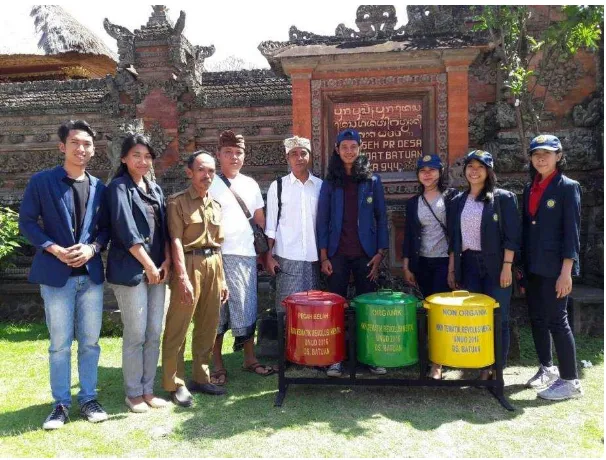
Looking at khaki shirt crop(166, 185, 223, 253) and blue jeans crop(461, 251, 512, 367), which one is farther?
blue jeans crop(461, 251, 512, 367)

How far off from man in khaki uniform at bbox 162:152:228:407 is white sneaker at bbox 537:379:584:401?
8.99ft

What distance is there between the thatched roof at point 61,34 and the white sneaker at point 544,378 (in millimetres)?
12243

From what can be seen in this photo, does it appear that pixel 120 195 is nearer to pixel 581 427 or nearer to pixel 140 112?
pixel 581 427

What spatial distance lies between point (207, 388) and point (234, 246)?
48.3 inches

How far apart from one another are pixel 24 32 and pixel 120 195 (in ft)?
37.3

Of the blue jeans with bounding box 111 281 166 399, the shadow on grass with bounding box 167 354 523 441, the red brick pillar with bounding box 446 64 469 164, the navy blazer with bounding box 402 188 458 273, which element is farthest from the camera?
the red brick pillar with bounding box 446 64 469 164

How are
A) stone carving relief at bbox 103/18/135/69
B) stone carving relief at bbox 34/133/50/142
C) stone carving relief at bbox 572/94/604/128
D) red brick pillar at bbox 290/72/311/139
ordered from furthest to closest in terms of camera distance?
stone carving relief at bbox 34/133/50/142, stone carving relief at bbox 103/18/135/69, stone carving relief at bbox 572/94/604/128, red brick pillar at bbox 290/72/311/139

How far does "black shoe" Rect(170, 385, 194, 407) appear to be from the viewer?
12.5 ft

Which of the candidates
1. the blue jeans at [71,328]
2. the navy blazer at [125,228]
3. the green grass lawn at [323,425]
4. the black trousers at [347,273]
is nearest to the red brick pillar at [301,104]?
the black trousers at [347,273]

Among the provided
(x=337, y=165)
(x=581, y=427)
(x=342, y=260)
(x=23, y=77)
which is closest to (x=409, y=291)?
(x=342, y=260)

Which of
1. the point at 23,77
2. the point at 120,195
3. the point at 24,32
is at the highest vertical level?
the point at 24,32

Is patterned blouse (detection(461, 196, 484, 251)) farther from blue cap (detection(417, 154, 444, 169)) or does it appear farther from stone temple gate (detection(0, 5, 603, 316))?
stone temple gate (detection(0, 5, 603, 316))

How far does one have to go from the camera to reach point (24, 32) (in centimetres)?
1211

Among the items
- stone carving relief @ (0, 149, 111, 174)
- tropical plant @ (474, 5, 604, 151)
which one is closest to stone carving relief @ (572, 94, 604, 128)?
tropical plant @ (474, 5, 604, 151)
